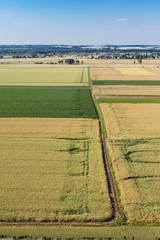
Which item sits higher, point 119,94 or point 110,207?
point 119,94

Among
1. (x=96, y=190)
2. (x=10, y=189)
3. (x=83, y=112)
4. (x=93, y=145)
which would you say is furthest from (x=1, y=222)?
(x=83, y=112)

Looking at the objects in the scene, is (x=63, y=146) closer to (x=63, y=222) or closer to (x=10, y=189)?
(x=10, y=189)

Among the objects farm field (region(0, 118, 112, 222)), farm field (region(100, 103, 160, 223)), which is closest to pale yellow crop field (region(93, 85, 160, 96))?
farm field (region(100, 103, 160, 223))

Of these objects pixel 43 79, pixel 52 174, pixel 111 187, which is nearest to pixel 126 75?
pixel 43 79

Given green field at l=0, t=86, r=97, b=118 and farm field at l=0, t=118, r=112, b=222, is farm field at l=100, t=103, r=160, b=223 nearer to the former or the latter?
farm field at l=0, t=118, r=112, b=222

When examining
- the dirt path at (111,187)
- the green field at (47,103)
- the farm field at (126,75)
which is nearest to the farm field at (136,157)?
the dirt path at (111,187)
